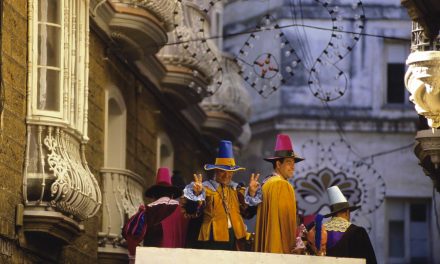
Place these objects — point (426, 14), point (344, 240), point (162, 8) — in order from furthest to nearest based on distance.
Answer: point (162, 8), point (426, 14), point (344, 240)

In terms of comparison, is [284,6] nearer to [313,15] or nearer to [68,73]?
[313,15]

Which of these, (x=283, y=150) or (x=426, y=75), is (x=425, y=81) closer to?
(x=426, y=75)

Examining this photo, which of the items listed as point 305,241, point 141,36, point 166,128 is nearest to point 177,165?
point 166,128

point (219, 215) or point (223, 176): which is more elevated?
point (223, 176)

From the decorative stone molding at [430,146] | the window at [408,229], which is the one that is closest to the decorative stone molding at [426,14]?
the decorative stone molding at [430,146]

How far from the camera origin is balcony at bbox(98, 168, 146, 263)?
105 ft

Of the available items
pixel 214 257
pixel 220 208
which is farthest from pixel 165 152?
pixel 214 257

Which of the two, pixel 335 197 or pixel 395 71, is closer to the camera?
pixel 335 197

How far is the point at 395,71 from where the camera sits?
2042 inches

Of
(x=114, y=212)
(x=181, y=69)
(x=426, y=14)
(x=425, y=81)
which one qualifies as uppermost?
(x=181, y=69)

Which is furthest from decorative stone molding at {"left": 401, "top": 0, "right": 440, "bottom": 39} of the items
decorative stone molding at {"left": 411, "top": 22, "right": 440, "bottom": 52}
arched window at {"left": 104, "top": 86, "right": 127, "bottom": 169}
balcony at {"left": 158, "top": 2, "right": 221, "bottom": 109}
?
balcony at {"left": 158, "top": 2, "right": 221, "bottom": 109}

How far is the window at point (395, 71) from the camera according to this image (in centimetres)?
5172

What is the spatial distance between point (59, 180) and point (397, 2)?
2547cm

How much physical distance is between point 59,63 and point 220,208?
14.9ft
